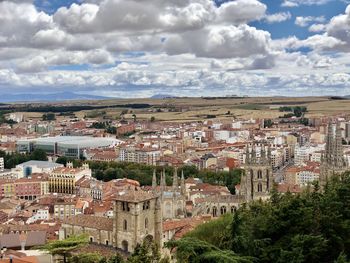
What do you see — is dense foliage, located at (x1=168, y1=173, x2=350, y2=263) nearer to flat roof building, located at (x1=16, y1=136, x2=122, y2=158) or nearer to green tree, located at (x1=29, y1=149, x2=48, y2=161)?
green tree, located at (x1=29, y1=149, x2=48, y2=161)

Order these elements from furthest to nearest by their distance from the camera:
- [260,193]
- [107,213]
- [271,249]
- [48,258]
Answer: [107,213] < [260,193] < [48,258] < [271,249]

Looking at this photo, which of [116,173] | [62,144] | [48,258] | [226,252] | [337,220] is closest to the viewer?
[226,252]

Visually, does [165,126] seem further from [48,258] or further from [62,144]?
[48,258]

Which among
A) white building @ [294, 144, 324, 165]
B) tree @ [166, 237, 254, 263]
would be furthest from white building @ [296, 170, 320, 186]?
tree @ [166, 237, 254, 263]

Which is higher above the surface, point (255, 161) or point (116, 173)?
point (255, 161)

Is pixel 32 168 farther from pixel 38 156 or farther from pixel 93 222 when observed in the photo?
pixel 93 222

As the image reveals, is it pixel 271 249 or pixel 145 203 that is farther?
pixel 145 203

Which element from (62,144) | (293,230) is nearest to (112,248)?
(293,230)
